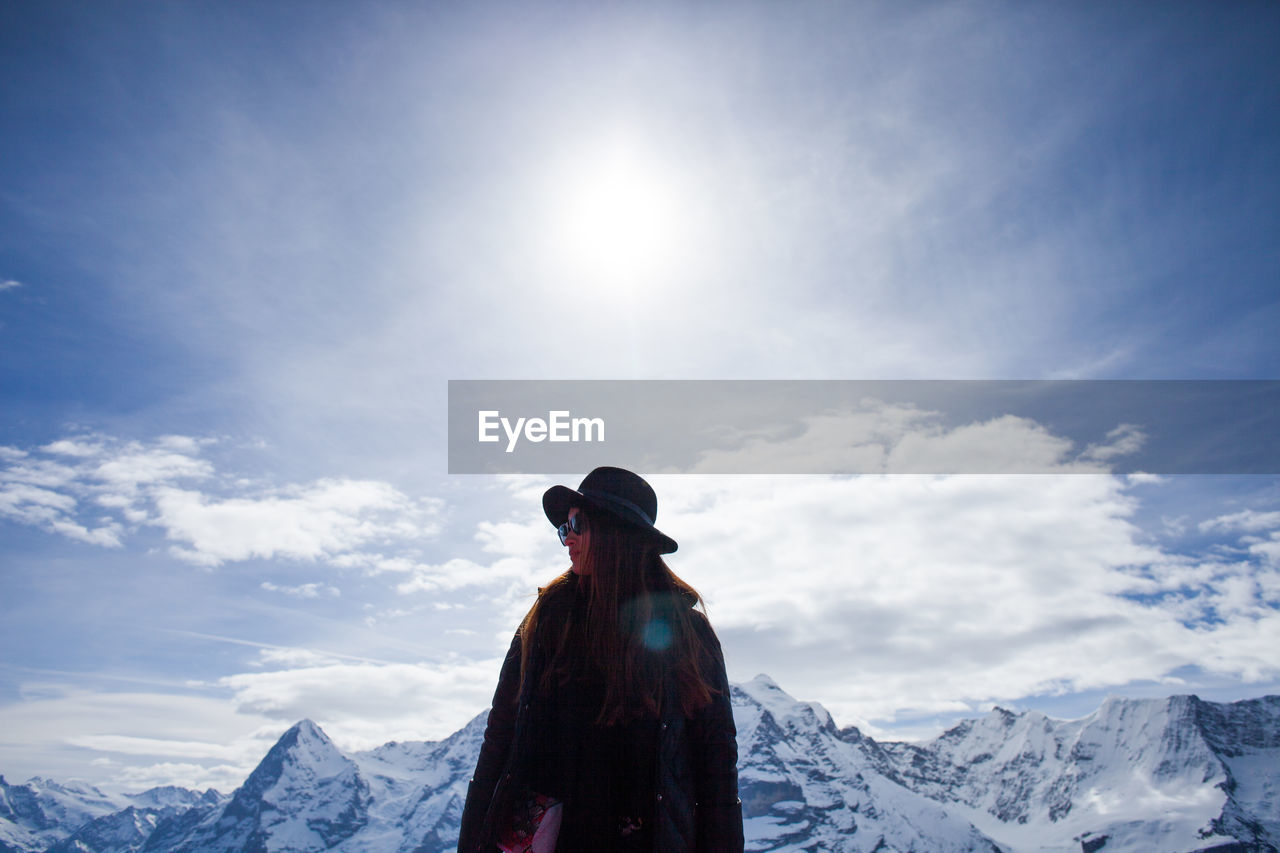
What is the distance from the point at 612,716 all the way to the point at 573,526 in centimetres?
110

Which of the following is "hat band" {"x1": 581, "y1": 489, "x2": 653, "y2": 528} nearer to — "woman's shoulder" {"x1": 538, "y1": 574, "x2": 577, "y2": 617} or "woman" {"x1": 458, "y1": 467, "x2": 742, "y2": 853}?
"woman" {"x1": 458, "y1": 467, "x2": 742, "y2": 853}

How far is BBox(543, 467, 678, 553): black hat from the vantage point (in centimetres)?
Result: 432

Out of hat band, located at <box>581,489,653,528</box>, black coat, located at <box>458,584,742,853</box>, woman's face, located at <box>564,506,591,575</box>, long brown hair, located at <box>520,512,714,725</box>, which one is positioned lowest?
black coat, located at <box>458,584,742,853</box>

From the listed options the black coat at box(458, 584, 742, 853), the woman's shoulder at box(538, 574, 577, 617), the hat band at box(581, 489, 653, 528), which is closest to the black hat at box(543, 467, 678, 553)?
the hat band at box(581, 489, 653, 528)

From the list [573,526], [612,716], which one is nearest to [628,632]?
[612,716]

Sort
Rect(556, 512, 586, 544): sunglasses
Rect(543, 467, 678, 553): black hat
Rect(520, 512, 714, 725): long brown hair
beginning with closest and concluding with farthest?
1. Rect(520, 512, 714, 725): long brown hair
2. Rect(543, 467, 678, 553): black hat
3. Rect(556, 512, 586, 544): sunglasses

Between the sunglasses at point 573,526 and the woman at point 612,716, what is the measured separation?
1 cm

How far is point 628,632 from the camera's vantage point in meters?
4.20

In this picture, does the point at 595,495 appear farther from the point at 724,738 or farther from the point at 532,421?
the point at 532,421

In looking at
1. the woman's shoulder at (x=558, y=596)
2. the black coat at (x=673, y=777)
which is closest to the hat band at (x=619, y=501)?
the woman's shoulder at (x=558, y=596)

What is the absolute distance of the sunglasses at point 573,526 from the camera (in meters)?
4.48

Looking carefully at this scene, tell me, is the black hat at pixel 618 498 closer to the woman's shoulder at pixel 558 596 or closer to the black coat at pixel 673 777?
the woman's shoulder at pixel 558 596

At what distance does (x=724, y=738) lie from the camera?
4.04 meters

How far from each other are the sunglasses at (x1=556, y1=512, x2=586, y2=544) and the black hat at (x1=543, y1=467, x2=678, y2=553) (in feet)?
0.20
